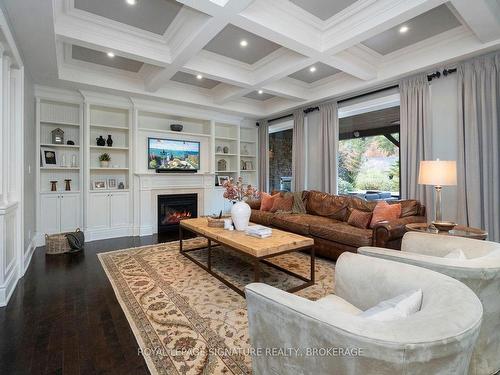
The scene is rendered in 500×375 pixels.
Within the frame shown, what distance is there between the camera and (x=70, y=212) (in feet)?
15.8

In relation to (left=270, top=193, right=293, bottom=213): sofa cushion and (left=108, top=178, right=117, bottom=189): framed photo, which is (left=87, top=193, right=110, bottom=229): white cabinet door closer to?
(left=108, top=178, right=117, bottom=189): framed photo

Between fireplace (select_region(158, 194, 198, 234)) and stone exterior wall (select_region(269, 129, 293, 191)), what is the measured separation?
210 cm

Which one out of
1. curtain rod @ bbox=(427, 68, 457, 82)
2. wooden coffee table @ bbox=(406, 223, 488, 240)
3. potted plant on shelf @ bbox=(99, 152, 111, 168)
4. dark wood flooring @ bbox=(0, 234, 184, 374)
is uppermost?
curtain rod @ bbox=(427, 68, 457, 82)

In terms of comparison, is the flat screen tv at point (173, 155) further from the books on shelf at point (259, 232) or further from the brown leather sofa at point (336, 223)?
the books on shelf at point (259, 232)

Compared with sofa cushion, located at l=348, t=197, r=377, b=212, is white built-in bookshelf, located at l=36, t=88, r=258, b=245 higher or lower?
higher

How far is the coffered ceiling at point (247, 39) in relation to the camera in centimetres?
270

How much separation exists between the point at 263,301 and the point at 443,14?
3726mm

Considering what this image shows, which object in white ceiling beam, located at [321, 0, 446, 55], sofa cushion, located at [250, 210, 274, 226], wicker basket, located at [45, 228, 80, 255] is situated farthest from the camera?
sofa cushion, located at [250, 210, 274, 226]

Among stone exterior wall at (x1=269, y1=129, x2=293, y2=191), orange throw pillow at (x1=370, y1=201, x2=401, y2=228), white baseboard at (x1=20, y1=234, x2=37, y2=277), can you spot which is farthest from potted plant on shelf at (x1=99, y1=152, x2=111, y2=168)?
orange throw pillow at (x1=370, y1=201, x2=401, y2=228)

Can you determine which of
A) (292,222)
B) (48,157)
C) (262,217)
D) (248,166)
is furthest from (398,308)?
(248,166)

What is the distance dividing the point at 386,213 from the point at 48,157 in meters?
5.59

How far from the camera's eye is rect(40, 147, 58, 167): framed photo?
A: 15.3 ft

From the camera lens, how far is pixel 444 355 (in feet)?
2.54

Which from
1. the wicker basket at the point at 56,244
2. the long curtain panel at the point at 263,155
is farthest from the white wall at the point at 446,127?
the wicker basket at the point at 56,244
